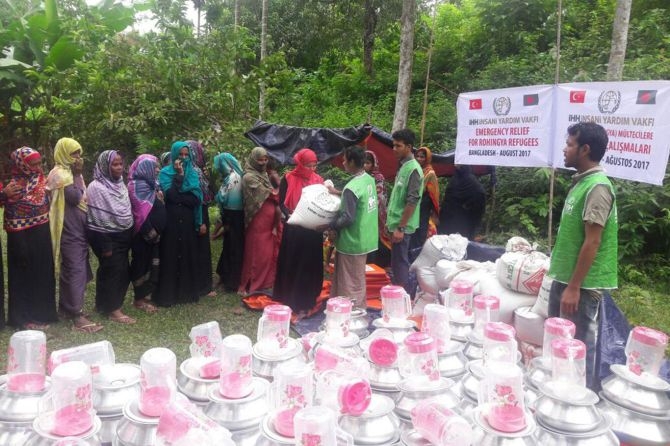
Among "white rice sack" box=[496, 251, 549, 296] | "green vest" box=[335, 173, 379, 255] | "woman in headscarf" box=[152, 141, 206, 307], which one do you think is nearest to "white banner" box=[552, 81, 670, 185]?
"white rice sack" box=[496, 251, 549, 296]

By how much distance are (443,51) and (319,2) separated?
3990 millimetres

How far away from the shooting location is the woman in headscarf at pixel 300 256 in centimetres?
489

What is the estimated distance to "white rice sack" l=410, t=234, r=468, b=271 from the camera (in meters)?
4.40

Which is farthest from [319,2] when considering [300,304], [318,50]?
[300,304]

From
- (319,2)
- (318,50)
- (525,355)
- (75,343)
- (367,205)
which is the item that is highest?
(319,2)

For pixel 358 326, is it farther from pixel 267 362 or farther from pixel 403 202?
pixel 403 202

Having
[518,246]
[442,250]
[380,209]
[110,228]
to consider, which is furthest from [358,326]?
[380,209]

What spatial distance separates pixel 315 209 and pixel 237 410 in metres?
2.74

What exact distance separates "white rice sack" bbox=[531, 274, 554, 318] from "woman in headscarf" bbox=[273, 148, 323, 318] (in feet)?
7.25

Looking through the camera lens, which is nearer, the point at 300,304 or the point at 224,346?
the point at 224,346

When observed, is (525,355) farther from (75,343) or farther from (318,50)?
(318,50)

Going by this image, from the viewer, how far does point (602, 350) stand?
3268 mm

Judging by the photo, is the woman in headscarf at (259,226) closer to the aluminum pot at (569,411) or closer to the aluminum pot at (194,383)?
the aluminum pot at (194,383)

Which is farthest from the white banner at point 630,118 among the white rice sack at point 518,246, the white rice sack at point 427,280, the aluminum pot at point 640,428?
the aluminum pot at point 640,428
